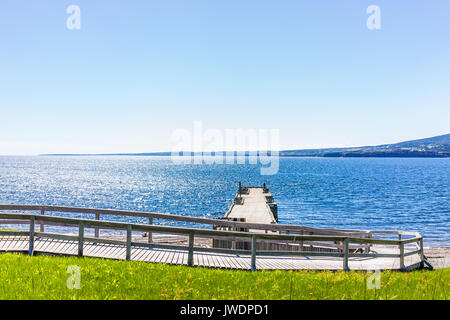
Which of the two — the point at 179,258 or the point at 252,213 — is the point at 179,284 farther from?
the point at 252,213

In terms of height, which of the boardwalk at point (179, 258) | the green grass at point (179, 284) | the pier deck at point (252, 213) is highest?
the green grass at point (179, 284)

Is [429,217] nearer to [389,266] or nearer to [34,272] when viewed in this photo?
[389,266]

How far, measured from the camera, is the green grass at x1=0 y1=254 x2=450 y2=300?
6301mm

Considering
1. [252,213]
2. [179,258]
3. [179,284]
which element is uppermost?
[179,284]

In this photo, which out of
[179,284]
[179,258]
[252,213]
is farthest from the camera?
[252,213]

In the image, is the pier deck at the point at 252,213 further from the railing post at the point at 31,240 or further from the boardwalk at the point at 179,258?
the railing post at the point at 31,240

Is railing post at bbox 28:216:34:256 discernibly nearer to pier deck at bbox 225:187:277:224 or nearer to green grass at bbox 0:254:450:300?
green grass at bbox 0:254:450:300

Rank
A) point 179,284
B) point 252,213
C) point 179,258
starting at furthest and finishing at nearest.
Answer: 1. point 252,213
2. point 179,258
3. point 179,284

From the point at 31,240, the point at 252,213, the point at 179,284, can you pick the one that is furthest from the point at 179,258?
the point at 252,213

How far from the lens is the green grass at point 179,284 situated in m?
6.30

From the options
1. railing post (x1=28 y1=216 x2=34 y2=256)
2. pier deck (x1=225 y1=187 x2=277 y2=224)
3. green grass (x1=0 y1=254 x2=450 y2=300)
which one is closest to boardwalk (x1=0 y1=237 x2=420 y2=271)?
railing post (x1=28 y1=216 x2=34 y2=256)

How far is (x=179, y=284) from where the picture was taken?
7.02 m

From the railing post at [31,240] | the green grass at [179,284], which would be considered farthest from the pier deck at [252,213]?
the green grass at [179,284]
